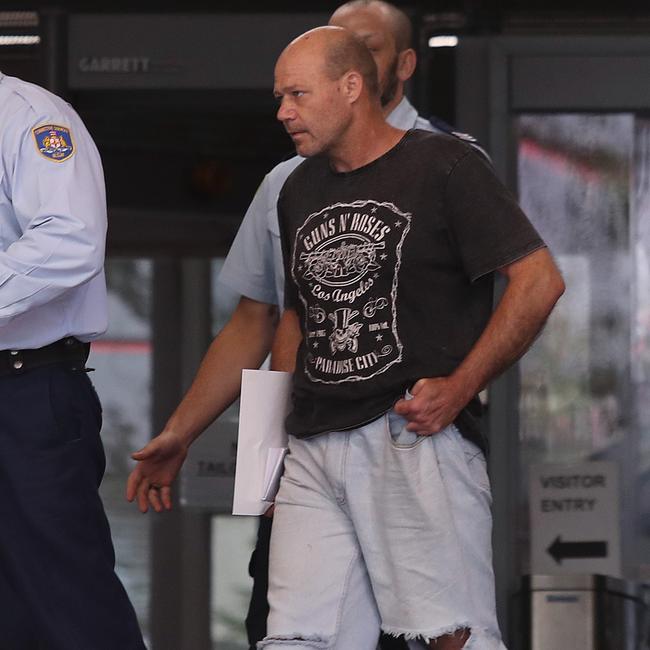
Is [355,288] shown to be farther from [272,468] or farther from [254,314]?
[254,314]

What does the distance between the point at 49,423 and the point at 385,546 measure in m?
0.89

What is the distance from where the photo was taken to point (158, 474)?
12.3 ft

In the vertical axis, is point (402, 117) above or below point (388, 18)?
below

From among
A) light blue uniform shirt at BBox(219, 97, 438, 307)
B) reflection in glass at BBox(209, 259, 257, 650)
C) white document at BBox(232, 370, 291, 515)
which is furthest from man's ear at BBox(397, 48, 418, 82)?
reflection in glass at BBox(209, 259, 257, 650)

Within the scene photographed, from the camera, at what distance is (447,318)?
10.4ft

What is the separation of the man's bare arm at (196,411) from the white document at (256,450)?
31cm

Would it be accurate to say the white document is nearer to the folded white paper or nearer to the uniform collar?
the folded white paper

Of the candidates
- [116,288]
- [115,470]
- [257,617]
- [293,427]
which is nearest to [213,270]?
[116,288]

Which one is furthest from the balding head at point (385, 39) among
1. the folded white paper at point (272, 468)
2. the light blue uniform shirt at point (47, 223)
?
the folded white paper at point (272, 468)

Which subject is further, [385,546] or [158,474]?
[158,474]

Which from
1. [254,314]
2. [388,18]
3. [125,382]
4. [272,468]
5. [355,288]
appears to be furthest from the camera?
[125,382]

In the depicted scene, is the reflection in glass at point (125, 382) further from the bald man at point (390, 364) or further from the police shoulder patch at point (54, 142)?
the bald man at point (390, 364)

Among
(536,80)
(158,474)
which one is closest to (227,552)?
(536,80)

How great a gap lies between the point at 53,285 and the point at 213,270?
3977 millimetres
